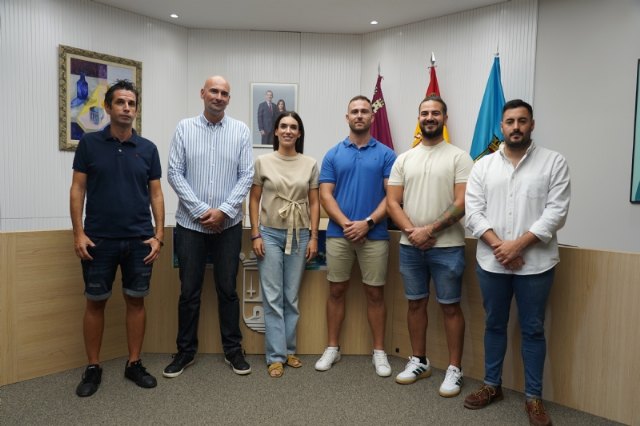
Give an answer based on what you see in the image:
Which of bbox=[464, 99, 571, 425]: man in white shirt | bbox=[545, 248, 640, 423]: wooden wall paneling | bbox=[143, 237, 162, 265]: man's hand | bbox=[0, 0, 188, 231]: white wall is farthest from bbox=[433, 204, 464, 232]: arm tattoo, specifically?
bbox=[0, 0, 188, 231]: white wall

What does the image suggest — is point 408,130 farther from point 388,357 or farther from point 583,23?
point 388,357

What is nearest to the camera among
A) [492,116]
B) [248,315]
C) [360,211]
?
[360,211]

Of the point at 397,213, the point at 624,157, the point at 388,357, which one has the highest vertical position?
the point at 624,157

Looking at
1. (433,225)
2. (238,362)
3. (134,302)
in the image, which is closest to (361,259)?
(433,225)

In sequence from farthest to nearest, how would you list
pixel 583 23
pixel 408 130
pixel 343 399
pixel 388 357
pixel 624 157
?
pixel 408 130 < pixel 583 23 < pixel 624 157 < pixel 388 357 < pixel 343 399

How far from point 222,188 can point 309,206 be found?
0.58m

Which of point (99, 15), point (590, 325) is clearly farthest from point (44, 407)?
point (99, 15)

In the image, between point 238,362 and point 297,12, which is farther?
point 297,12

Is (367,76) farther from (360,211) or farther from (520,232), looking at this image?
(520,232)

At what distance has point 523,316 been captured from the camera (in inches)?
96.2

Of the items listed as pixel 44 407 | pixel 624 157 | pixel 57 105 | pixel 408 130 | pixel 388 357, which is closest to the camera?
pixel 44 407

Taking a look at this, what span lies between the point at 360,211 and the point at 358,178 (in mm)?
209

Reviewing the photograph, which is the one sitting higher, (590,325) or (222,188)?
(222,188)

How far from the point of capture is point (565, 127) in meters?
4.55
